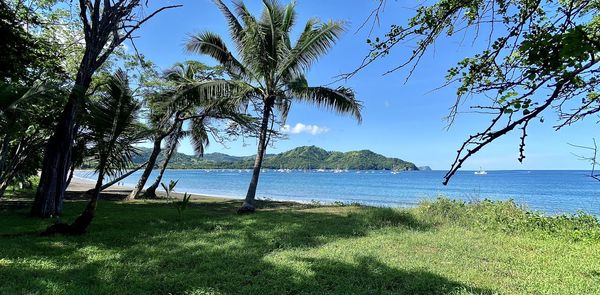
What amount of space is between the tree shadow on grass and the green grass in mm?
16

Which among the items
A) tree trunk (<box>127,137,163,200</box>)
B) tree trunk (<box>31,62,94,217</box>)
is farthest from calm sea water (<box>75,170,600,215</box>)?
tree trunk (<box>127,137,163,200</box>)

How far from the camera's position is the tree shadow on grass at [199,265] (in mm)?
4277

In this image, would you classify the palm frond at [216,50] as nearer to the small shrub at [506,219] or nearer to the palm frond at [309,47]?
the palm frond at [309,47]

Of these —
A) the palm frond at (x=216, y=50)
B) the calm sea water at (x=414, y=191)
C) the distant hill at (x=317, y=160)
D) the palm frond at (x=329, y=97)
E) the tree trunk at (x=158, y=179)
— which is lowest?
the calm sea water at (x=414, y=191)

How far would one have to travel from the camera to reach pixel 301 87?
1140 cm

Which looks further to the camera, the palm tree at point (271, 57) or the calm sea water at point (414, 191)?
the calm sea water at point (414, 191)

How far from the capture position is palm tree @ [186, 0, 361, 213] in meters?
11.4

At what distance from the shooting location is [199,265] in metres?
5.13

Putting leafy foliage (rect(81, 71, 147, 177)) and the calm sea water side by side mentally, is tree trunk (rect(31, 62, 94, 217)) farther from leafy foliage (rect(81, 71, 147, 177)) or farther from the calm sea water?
the calm sea water

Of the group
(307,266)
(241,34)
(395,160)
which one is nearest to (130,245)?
(307,266)

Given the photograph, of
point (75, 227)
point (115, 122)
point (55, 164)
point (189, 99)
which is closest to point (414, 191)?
point (189, 99)

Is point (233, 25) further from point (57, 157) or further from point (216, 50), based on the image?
point (57, 157)

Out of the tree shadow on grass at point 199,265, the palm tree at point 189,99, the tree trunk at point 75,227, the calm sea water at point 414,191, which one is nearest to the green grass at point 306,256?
the tree shadow on grass at point 199,265

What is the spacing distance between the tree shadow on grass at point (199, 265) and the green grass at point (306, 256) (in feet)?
0.05
